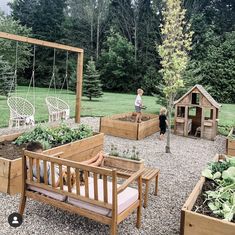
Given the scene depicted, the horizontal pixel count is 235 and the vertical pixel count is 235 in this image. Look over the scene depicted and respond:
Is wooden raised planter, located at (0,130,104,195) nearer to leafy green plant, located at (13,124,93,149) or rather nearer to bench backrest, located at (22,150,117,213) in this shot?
leafy green plant, located at (13,124,93,149)

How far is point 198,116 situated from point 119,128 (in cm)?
311

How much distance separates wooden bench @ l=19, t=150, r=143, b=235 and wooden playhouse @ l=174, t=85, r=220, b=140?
6.08 metres

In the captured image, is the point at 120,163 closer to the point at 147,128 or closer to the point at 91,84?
the point at 147,128

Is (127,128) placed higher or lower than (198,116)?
lower

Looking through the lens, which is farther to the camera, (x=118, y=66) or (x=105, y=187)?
(x=118, y=66)

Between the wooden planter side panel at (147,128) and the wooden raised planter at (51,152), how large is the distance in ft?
7.84

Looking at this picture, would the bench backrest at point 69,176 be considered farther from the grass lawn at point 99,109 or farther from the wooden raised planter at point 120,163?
the grass lawn at point 99,109

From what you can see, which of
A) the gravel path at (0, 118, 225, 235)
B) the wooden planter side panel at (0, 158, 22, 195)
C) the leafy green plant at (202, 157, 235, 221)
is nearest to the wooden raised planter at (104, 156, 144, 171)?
the gravel path at (0, 118, 225, 235)

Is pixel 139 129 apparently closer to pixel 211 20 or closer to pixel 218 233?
pixel 218 233

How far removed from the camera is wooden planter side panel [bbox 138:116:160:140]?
27.4 ft

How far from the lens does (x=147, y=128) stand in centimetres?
887

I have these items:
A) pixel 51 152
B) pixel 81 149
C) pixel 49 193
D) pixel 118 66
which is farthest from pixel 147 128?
pixel 118 66

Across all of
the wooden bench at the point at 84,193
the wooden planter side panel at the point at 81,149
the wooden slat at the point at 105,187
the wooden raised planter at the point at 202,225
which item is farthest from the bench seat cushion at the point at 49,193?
the wooden raised planter at the point at 202,225

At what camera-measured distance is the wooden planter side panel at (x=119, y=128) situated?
8344mm
